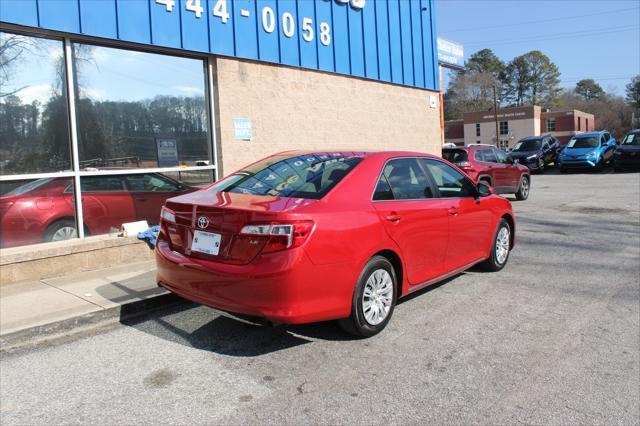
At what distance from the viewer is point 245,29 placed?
853 cm

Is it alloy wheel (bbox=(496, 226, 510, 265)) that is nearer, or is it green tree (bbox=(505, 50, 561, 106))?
alloy wheel (bbox=(496, 226, 510, 265))

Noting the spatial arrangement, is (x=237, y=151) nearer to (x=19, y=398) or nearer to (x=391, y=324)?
(x=391, y=324)

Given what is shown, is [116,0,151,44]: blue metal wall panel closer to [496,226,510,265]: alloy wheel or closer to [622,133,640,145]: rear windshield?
[496,226,510,265]: alloy wheel

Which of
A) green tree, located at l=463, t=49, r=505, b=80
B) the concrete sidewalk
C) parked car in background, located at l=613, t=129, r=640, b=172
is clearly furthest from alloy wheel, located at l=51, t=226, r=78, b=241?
green tree, located at l=463, t=49, r=505, b=80

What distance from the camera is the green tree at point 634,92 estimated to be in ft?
342

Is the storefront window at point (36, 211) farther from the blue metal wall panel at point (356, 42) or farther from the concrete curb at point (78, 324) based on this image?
the blue metal wall panel at point (356, 42)

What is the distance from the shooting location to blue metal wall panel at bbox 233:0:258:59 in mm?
8383

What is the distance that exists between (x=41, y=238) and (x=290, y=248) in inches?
175

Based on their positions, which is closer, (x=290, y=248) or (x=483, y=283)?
(x=290, y=248)

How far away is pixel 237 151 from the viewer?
341 inches

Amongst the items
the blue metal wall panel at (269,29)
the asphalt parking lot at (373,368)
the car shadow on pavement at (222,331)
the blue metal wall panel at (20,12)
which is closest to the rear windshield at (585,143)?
the blue metal wall panel at (269,29)

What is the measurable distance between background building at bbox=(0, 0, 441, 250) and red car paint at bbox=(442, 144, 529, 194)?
352cm

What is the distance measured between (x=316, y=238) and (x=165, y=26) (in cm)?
519

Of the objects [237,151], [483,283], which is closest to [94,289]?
[237,151]
